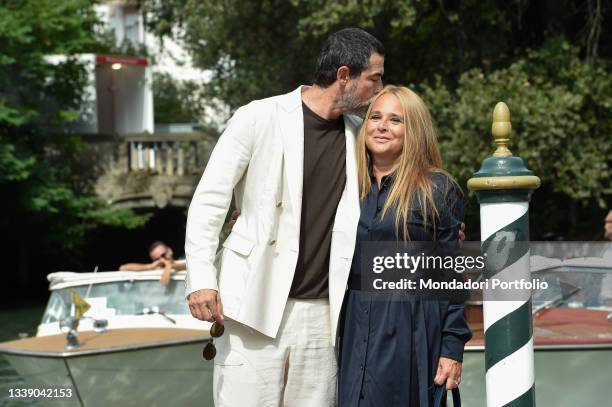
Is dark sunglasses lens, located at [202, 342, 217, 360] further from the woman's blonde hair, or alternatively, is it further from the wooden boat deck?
the wooden boat deck

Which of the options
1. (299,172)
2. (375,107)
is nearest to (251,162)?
(299,172)

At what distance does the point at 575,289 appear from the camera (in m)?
4.96

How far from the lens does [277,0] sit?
1689 cm

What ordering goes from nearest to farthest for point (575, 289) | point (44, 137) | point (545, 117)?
point (575, 289)
point (545, 117)
point (44, 137)

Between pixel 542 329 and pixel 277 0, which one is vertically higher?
pixel 277 0

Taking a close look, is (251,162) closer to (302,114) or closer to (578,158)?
(302,114)

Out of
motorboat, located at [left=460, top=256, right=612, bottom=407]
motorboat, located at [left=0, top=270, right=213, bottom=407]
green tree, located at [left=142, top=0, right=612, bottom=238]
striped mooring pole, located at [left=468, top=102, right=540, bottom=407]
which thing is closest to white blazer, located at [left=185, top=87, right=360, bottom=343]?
striped mooring pole, located at [left=468, top=102, right=540, bottom=407]

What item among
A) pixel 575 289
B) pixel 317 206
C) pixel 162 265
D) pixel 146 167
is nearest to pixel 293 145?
pixel 317 206

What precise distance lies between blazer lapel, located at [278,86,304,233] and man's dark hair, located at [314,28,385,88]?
116mm

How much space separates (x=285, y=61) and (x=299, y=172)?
547 inches

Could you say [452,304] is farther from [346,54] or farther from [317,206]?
[346,54]

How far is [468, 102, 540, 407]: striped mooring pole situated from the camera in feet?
11.7

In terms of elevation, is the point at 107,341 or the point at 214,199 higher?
the point at 214,199

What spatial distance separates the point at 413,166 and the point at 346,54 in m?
0.41
